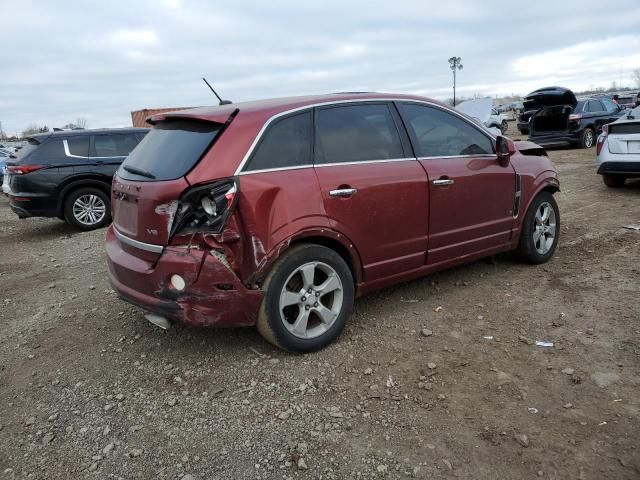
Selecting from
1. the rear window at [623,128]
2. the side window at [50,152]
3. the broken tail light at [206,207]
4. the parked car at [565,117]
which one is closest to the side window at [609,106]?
the parked car at [565,117]

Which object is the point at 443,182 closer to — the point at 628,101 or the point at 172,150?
the point at 172,150

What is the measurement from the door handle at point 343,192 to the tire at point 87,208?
6.58 metres

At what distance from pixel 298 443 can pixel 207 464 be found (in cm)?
46

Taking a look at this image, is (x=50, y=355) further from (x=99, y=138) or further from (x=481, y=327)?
(x=99, y=138)

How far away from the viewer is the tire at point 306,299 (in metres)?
3.32

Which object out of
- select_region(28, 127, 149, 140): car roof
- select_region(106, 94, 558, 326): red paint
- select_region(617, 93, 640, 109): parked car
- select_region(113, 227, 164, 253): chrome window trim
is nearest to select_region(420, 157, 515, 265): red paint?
select_region(106, 94, 558, 326): red paint

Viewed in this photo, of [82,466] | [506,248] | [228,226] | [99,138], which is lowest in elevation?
[82,466]

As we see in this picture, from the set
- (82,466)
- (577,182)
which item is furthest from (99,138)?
(577,182)

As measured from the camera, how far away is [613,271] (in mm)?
4859

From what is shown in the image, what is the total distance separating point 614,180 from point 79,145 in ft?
30.3

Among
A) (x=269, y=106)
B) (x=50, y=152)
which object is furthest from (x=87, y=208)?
(x=269, y=106)

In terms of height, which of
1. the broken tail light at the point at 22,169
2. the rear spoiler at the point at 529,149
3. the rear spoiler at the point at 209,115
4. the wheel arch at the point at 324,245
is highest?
the rear spoiler at the point at 209,115

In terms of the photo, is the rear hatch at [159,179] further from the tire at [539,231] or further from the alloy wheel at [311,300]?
the tire at [539,231]

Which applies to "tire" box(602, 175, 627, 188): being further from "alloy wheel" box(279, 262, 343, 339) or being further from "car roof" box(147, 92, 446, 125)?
"alloy wheel" box(279, 262, 343, 339)
